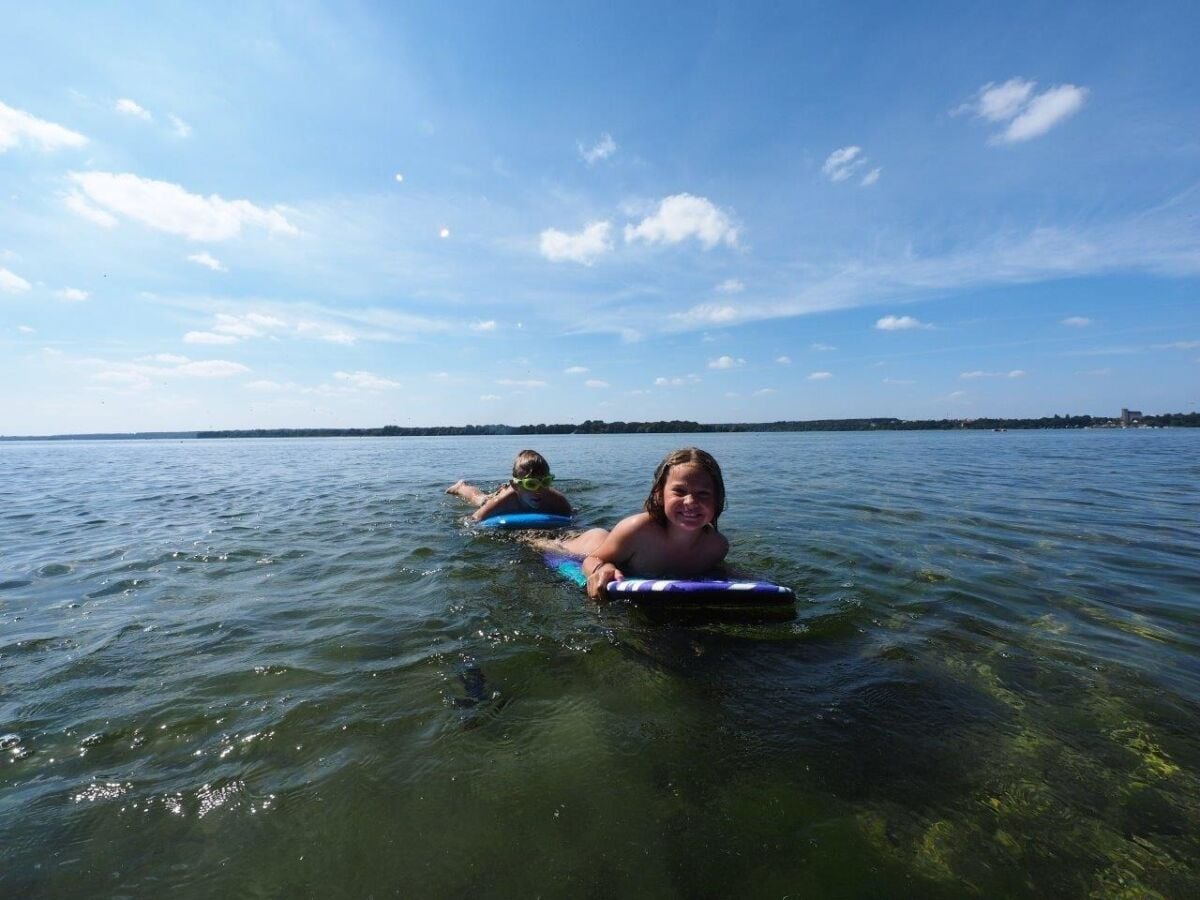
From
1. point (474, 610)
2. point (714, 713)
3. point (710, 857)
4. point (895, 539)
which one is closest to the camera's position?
point (710, 857)

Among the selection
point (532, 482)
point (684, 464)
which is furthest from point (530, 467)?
point (684, 464)

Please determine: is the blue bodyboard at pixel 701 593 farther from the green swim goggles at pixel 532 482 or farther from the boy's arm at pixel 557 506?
the boy's arm at pixel 557 506

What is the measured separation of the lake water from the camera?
2.10 m

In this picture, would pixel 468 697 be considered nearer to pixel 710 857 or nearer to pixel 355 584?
pixel 710 857

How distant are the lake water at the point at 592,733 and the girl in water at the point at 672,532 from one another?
1.89ft

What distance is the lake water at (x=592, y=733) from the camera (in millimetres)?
2096

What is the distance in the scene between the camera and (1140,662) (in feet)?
12.3

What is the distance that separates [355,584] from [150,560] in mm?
3295

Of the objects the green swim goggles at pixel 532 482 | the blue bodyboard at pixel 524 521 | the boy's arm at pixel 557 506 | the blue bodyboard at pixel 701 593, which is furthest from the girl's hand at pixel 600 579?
the boy's arm at pixel 557 506

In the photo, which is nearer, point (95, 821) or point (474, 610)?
point (95, 821)

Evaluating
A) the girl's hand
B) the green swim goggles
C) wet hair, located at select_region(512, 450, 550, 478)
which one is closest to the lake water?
the girl's hand

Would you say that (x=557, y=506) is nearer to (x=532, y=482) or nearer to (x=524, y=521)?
(x=532, y=482)

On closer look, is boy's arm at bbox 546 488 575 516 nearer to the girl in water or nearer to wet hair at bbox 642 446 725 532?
the girl in water

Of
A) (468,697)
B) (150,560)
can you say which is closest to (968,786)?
(468,697)
